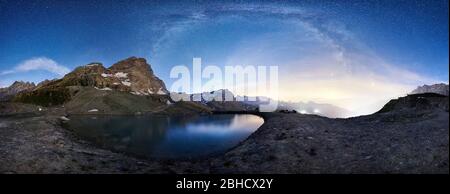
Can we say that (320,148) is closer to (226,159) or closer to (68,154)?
(226,159)

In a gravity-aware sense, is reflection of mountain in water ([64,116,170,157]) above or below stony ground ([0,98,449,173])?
below

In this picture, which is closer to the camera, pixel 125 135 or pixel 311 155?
pixel 311 155

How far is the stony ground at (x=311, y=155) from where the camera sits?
15160 mm

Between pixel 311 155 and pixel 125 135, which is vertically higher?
pixel 311 155

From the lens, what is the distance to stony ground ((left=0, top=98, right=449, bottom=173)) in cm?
1516

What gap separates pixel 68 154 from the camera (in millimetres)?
23250

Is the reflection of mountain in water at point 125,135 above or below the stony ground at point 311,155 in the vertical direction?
below

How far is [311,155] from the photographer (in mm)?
19375

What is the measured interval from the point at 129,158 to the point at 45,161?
581 centimetres

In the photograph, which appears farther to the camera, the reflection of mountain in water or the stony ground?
the reflection of mountain in water
